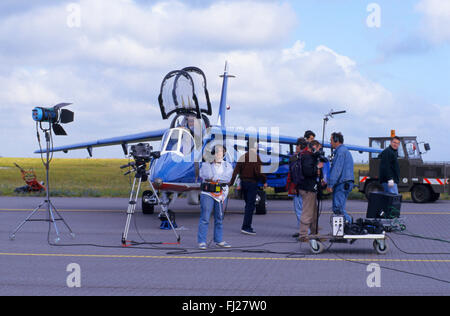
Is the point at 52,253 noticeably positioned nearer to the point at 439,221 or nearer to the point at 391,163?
the point at 391,163

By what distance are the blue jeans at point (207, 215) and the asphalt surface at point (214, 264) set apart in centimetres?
34

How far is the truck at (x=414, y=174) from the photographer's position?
21.4 m

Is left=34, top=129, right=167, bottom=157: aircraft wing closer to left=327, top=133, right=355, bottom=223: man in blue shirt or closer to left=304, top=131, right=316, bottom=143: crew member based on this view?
left=304, top=131, right=316, bottom=143: crew member

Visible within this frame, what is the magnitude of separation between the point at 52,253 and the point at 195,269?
3.01 metres

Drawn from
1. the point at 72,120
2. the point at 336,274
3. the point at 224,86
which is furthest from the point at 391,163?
the point at 224,86

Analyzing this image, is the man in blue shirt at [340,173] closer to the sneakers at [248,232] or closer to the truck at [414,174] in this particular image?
the sneakers at [248,232]

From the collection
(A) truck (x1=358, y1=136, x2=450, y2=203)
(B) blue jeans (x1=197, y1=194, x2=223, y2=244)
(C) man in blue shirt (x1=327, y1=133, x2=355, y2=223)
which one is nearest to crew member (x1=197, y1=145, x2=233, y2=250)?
(B) blue jeans (x1=197, y1=194, x2=223, y2=244)

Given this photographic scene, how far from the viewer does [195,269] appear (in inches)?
322

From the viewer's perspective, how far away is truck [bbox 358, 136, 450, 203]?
21.4 metres

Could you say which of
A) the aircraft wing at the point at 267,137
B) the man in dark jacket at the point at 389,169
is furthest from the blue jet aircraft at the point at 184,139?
the man in dark jacket at the point at 389,169

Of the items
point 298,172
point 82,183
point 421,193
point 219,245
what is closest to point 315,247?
point 298,172

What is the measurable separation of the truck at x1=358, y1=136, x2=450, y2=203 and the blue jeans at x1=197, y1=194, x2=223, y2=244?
12.0 meters

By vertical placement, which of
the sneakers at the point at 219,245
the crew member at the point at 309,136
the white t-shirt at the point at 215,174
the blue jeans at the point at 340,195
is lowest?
the sneakers at the point at 219,245

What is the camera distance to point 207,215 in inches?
400
